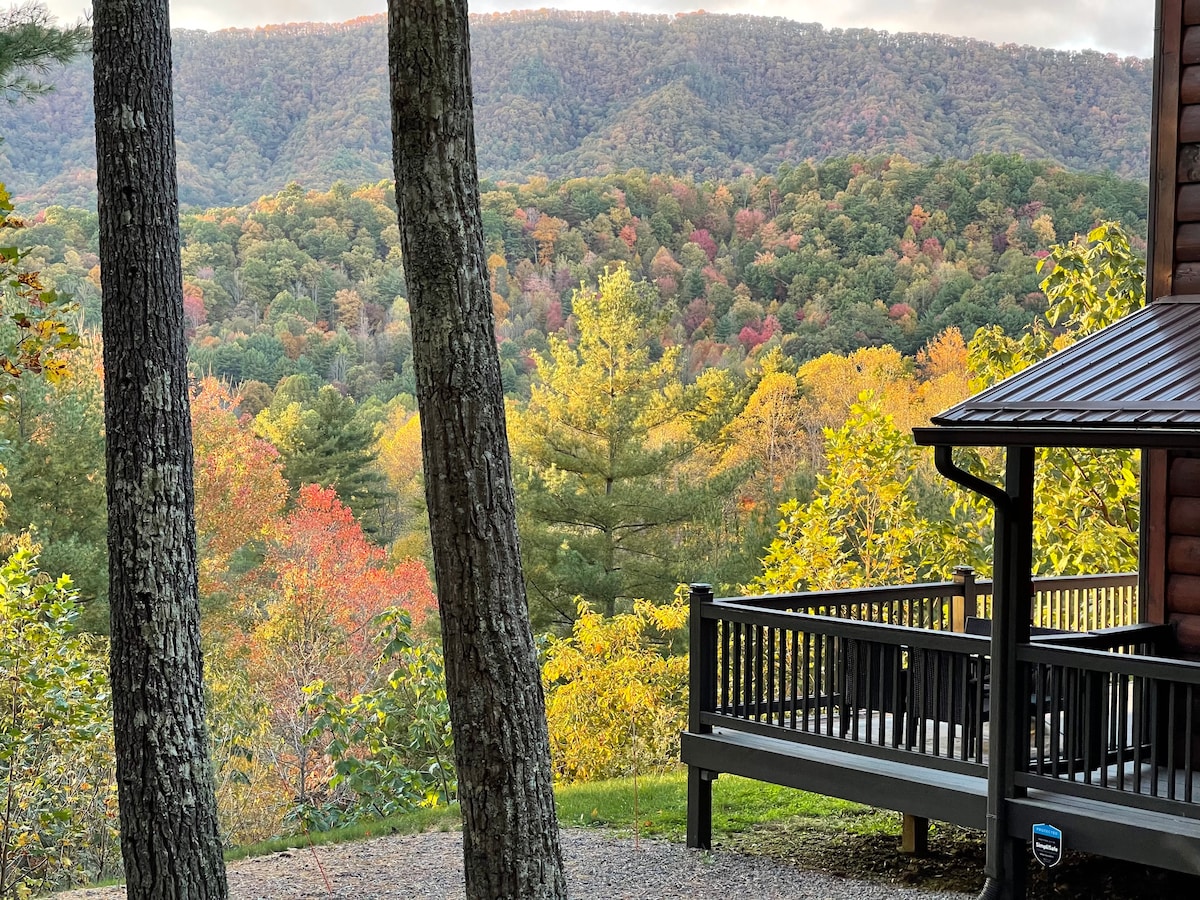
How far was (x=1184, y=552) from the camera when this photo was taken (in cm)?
644

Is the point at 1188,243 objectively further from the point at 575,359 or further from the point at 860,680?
the point at 575,359

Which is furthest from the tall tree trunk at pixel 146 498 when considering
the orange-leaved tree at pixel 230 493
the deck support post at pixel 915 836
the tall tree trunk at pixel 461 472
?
the orange-leaved tree at pixel 230 493

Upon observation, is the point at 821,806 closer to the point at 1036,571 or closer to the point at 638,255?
the point at 1036,571

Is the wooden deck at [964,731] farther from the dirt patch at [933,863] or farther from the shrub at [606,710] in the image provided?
the shrub at [606,710]

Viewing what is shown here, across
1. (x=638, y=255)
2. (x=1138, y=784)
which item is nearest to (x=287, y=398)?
(x=638, y=255)

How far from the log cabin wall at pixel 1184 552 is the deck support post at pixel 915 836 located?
172cm

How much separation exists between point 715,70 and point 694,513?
2751 cm

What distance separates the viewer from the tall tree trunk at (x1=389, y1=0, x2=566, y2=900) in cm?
430

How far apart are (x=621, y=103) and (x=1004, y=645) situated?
141 ft

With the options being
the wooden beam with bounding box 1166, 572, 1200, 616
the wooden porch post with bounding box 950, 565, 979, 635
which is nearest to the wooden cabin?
the wooden beam with bounding box 1166, 572, 1200, 616

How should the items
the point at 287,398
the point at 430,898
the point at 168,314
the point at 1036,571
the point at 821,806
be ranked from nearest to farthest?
the point at 168,314 → the point at 430,898 → the point at 821,806 → the point at 1036,571 → the point at 287,398

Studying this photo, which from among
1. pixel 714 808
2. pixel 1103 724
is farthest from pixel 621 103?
pixel 1103 724

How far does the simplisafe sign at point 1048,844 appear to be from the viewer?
5.58m

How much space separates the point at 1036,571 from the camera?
1421 cm
